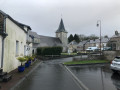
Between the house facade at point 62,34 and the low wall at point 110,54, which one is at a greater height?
the house facade at point 62,34

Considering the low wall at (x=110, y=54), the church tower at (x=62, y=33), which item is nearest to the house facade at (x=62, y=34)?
the church tower at (x=62, y=33)

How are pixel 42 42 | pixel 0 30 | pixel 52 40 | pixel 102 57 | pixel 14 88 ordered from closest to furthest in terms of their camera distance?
pixel 14 88 < pixel 0 30 < pixel 102 57 < pixel 42 42 < pixel 52 40

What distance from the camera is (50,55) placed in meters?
31.0

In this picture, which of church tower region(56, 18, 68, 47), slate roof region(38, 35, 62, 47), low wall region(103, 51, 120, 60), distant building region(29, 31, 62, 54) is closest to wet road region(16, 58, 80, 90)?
low wall region(103, 51, 120, 60)

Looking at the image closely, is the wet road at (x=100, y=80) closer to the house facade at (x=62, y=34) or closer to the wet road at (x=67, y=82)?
the wet road at (x=67, y=82)

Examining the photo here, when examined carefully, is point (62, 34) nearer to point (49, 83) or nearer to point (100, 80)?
point (100, 80)

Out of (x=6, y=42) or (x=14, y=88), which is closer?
(x=14, y=88)

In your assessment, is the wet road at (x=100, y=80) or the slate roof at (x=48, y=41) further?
the slate roof at (x=48, y=41)

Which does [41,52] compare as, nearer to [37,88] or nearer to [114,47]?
[114,47]

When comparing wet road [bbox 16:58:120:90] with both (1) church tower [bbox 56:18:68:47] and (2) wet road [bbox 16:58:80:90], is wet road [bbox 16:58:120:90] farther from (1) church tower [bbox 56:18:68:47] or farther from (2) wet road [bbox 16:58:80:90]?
(1) church tower [bbox 56:18:68:47]

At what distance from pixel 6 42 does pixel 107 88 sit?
7864 mm

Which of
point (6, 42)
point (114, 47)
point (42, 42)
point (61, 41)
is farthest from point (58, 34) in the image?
point (6, 42)

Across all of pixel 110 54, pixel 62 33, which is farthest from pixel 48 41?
pixel 110 54

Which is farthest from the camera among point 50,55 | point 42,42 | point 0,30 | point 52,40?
point 52,40
